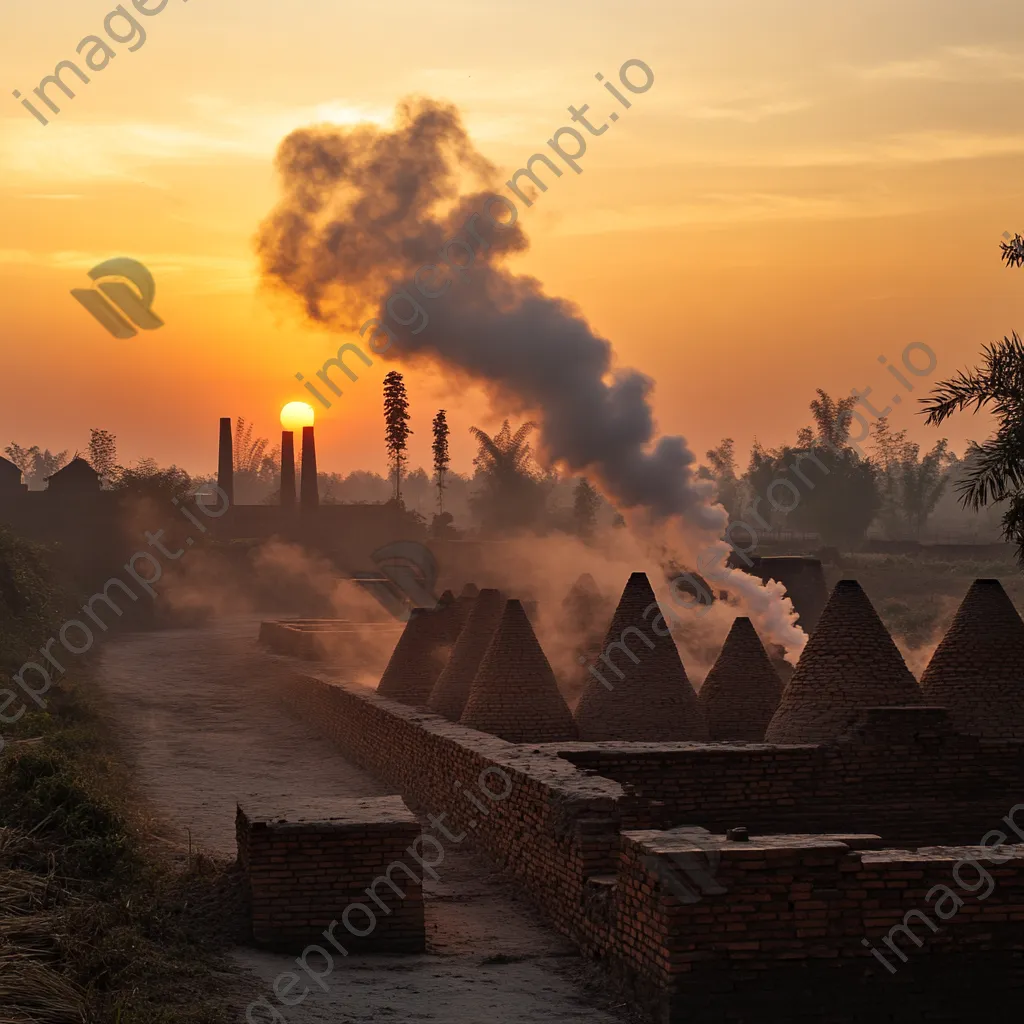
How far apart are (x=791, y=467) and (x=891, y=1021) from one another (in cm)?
7417

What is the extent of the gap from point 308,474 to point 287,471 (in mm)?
3963

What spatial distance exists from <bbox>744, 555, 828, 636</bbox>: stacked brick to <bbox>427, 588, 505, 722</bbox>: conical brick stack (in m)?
16.9

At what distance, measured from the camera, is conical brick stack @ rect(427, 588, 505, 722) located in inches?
653

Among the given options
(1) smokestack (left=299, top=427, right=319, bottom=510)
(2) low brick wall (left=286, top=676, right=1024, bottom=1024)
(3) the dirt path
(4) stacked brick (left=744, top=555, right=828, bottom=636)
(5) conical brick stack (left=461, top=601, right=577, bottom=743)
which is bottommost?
(3) the dirt path

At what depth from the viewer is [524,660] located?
47.7ft

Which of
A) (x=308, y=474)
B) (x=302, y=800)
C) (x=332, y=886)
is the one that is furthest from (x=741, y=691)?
(x=308, y=474)

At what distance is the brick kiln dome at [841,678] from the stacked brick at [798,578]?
2024cm

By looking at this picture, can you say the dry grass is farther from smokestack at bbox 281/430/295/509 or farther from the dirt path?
smokestack at bbox 281/430/295/509

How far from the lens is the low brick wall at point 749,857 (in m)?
7.59

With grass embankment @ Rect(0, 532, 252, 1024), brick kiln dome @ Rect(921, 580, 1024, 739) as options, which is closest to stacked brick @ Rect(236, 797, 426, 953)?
grass embankment @ Rect(0, 532, 252, 1024)

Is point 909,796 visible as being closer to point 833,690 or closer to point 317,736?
point 833,690

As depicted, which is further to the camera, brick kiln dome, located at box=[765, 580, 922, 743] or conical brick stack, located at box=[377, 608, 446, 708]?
conical brick stack, located at box=[377, 608, 446, 708]

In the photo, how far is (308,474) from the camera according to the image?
199 ft

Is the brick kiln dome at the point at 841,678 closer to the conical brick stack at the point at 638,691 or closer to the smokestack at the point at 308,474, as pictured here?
the conical brick stack at the point at 638,691
